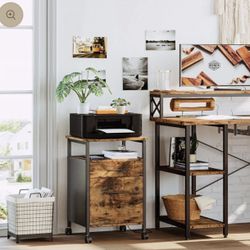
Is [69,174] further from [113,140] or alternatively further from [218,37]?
[218,37]

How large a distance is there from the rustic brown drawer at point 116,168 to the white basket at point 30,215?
0.41 m

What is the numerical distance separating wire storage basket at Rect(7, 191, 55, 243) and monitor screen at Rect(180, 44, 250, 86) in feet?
5.03

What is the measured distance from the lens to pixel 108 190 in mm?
5617

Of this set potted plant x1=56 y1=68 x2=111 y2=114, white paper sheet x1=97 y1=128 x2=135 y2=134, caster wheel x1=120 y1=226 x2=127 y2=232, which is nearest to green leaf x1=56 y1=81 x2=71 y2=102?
potted plant x1=56 y1=68 x2=111 y2=114

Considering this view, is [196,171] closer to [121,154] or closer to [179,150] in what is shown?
[179,150]

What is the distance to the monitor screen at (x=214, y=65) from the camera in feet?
20.1

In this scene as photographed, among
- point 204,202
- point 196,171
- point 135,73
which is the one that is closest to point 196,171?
point 196,171

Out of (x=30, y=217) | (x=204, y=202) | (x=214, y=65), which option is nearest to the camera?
(x=30, y=217)

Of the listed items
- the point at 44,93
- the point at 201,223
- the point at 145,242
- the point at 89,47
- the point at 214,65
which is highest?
the point at 89,47

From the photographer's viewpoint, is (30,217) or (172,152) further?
(172,152)

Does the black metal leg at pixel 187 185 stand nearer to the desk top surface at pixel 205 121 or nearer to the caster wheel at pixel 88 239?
the desk top surface at pixel 205 121

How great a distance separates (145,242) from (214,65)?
1.61 m

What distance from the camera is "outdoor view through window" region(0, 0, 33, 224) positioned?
5.92 m

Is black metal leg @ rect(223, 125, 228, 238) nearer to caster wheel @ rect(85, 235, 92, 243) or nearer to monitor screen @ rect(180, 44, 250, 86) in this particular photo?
monitor screen @ rect(180, 44, 250, 86)
